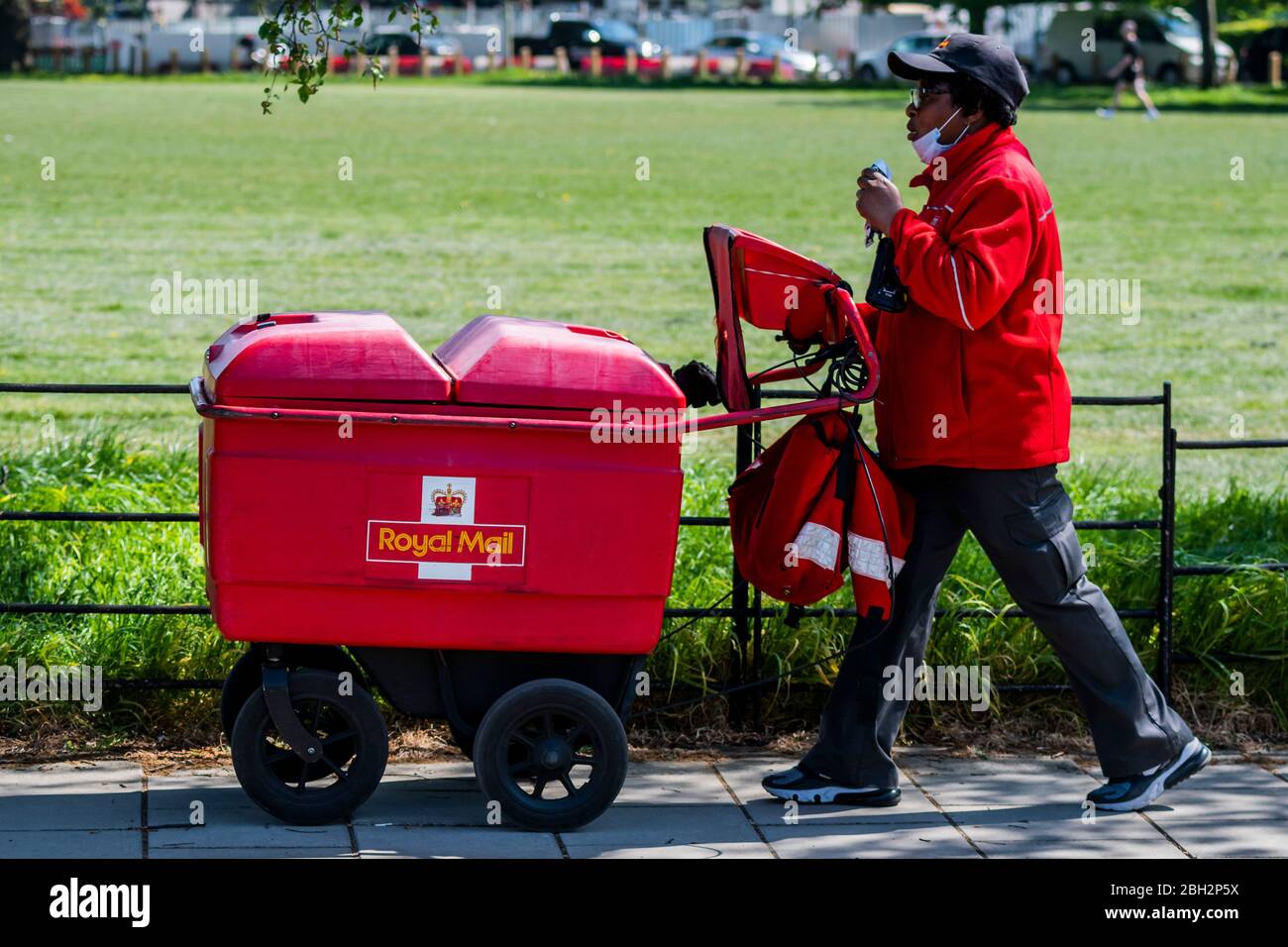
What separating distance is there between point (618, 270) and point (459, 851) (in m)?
12.2

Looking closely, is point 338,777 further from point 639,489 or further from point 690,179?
point 690,179

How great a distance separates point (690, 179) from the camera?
939 inches

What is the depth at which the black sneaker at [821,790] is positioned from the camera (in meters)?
5.08

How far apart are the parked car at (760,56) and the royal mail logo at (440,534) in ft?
177

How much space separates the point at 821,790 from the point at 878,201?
1537 mm

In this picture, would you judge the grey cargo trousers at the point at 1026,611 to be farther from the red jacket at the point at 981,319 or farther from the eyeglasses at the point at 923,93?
the eyeglasses at the point at 923,93

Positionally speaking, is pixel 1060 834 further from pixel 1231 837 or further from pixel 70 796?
pixel 70 796

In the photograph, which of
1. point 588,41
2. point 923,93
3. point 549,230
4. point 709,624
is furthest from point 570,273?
point 588,41

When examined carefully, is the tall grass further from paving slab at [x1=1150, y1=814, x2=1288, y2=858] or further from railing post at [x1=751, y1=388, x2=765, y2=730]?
paving slab at [x1=1150, y1=814, x2=1288, y2=858]

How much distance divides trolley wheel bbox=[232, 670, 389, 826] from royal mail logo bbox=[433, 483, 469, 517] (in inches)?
20.8

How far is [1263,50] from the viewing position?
55.2 metres

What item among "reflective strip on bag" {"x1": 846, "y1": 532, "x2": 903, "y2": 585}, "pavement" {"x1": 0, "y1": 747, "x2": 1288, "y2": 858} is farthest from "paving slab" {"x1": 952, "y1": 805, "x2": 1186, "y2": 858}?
"reflective strip on bag" {"x1": 846, "y1": 532, "x2": 903, "y2": 585}

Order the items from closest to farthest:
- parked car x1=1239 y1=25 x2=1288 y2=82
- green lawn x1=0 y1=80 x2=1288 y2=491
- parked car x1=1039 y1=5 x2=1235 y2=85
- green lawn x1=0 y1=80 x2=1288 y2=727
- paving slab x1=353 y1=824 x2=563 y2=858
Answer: paving slab x1=353 y1=824 x2=563 y2=858 < green lawn x1=0 y1=80 x2=1288 y2=727 < green lawn x1=0 y1=80 x2=1288 y2=491 < parked car x1=1039 y1=5 x2=1235 y2=85 < parked car x1=1239 y1=25 x2=1288 y2=82

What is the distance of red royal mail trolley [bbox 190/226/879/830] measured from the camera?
451 cm
